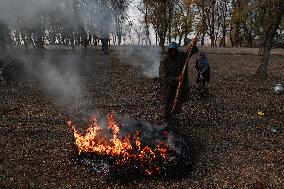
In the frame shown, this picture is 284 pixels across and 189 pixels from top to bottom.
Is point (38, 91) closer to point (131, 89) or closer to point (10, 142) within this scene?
point (131, 89)

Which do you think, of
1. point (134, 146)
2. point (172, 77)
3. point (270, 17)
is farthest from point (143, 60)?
point (134, 146)

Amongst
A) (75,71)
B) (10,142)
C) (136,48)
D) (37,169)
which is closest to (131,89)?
(75,71)

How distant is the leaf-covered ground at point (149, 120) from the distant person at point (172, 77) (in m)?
0.67

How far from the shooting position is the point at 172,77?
27.5 ft

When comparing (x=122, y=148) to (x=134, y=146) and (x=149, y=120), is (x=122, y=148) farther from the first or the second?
(x=149, y=120)

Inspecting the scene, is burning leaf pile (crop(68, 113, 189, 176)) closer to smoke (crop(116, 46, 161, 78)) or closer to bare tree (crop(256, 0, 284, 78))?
smoke (crop(116, 46, 161, 78))

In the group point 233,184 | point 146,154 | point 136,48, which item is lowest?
point 233,184

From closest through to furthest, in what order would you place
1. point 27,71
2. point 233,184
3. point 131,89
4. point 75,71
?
point 233,184 < point 131,89 < point 27,71 < point 75,71

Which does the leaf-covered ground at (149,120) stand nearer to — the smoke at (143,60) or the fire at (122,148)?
the fire at (122,148)

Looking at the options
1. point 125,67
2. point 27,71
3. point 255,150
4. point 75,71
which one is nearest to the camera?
point 255,150

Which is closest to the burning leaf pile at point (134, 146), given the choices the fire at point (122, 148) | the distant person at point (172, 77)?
the fire at point (122, 148)

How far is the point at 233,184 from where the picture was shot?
20.8 feet

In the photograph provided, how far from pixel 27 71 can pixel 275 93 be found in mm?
12134

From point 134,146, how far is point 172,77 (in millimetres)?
2322
